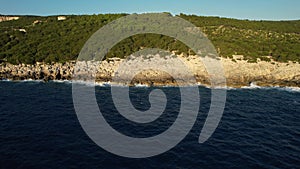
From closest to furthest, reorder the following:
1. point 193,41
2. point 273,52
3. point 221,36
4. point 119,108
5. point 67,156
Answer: point 67,156
point 119,108
point 273,52
point 193,41
point 221,36

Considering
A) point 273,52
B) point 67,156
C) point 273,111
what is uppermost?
point 273,52

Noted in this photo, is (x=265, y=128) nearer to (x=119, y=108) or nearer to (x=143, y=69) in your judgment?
(x=119, y=108)

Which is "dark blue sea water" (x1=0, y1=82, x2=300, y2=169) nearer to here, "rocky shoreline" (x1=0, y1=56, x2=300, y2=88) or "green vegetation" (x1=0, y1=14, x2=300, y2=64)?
"rocky shoreline" (x1=0, y1=56, x2=300, y2=88)

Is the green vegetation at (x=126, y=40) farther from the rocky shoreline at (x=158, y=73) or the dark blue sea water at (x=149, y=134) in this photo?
Result: the dark blue sea water at (x=149, y=134)

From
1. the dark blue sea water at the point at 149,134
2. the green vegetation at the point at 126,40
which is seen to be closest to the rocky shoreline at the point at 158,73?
the green vegetation at the point at 126,40

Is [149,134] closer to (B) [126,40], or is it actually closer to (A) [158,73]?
(A) [158,73]

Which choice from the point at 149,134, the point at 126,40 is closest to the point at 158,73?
the point at 149,134

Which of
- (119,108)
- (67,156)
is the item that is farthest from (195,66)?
(67,156)
